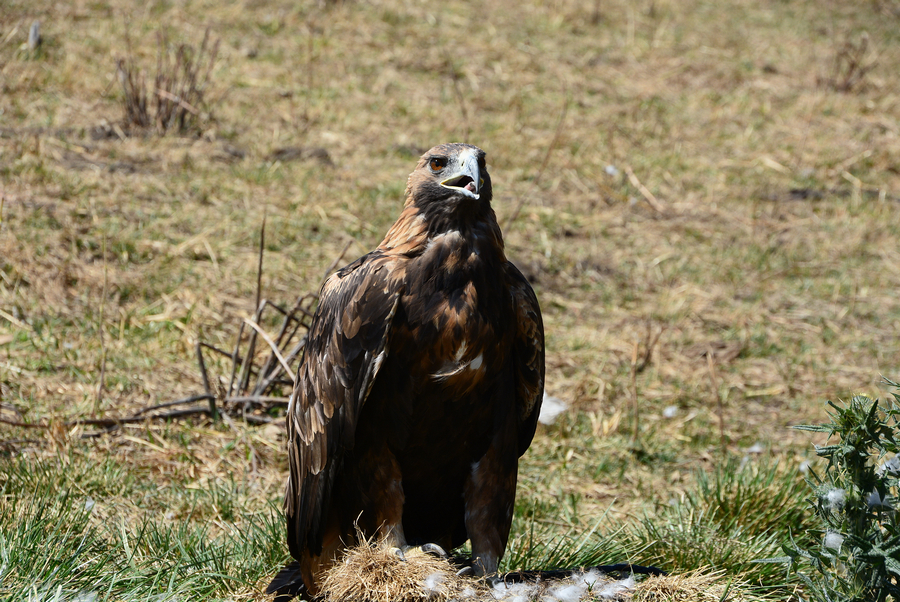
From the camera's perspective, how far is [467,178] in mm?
2770

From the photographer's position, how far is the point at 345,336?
277 cm

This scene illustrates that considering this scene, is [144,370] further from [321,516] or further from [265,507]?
[321,516]

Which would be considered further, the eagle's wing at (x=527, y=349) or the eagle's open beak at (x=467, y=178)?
the eagle's wing at (x=527, y=349)

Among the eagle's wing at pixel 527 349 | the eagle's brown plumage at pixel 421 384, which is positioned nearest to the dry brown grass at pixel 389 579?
the eagle's brown plumage at pixel 421 384

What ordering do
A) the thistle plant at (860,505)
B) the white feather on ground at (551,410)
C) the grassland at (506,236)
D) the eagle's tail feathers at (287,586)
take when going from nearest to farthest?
1. the thistle plant at (860,505)
2. the eagle's tail feathers at (287,586)
3. the grassland at (506,236)
4. the white feather on ground at (551,410)

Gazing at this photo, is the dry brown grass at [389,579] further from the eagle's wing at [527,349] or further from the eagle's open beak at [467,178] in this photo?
the eagle's open beak at [467,178]

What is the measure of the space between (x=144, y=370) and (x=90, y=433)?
783 millimetres

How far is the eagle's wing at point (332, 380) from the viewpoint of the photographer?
2.70 metres

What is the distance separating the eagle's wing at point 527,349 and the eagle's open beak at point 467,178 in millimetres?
347

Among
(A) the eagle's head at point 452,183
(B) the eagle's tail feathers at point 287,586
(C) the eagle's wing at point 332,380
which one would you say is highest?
(A) the eagle's head at point 452,183

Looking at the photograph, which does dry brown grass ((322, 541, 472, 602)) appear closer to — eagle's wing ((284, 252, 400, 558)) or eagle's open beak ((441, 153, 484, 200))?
eagle's wing ((284, 252, 400, 558))

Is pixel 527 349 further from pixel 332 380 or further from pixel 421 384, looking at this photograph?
pixel 332 380

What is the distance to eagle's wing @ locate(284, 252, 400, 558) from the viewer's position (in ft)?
8.86

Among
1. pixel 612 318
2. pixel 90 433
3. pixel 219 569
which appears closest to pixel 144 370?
pixel 90 433
